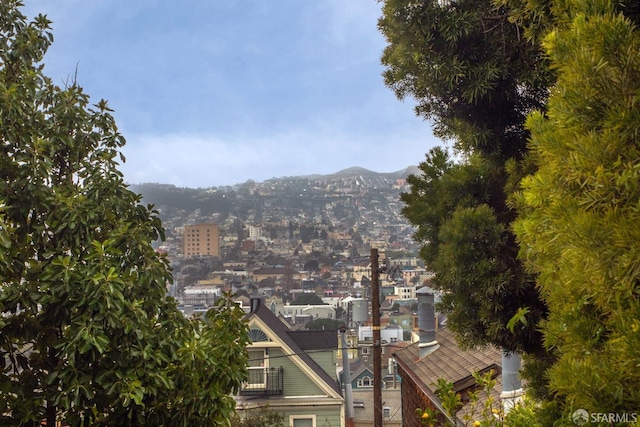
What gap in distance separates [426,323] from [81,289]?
839 centimetres

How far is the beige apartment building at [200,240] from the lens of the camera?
983 centimetres

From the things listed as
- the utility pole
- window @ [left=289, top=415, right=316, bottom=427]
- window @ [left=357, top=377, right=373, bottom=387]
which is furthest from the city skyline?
window @ [left=357, top=377, right=373, bottom=387]

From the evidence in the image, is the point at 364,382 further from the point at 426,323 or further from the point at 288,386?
the point at 426,323

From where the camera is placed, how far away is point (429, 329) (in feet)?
37.3

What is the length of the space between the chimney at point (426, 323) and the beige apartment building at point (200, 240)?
3.70 meters

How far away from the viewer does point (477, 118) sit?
472cm

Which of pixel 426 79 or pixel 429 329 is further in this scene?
pixel 429 329

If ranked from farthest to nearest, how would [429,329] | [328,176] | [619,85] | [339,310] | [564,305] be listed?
[328,176] → [339,310] → [429,329] → [564,305] → [619,85]

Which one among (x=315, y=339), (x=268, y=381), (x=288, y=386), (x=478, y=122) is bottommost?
(x=288, y=386)

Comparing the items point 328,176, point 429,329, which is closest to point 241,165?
point 328,176

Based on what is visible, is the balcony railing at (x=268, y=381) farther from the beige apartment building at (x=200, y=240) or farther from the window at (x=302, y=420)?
the beige apartment building at (x=200, y=240)

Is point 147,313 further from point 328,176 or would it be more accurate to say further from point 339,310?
point 328,176

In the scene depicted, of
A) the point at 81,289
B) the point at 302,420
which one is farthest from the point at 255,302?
the point at 81,289

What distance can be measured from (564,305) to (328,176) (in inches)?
718
